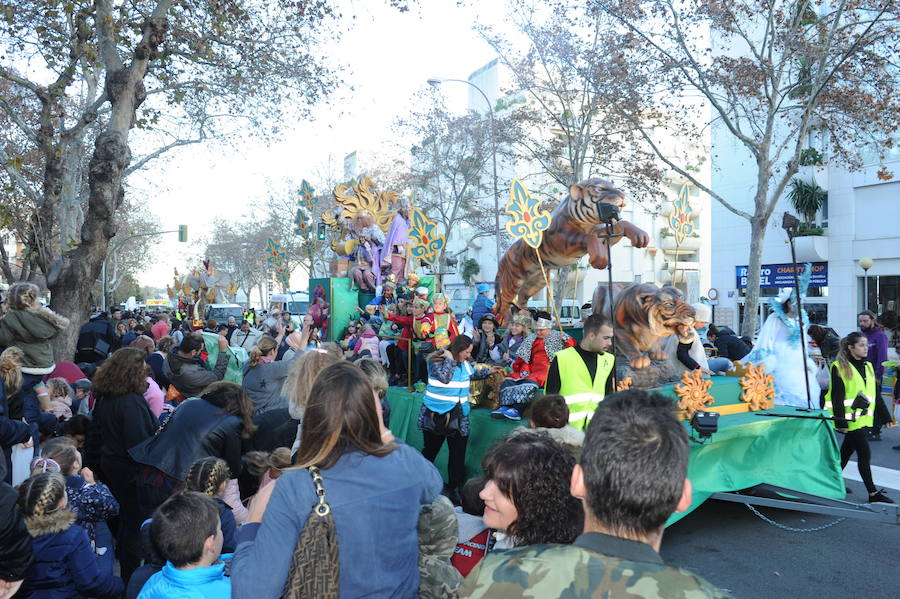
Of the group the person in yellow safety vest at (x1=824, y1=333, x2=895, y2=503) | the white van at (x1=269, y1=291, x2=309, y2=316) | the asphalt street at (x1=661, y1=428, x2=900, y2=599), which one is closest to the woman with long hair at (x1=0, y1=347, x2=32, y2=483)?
the asphalt street at (x1=661, y1=428, x2=900, y2=599)

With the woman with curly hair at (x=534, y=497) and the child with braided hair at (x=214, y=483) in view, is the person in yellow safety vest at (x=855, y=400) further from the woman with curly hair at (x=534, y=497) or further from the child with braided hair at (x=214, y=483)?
the child with braided hair at (x=214, y=483)

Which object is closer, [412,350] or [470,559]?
[470,559]

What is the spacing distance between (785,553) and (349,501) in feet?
15.5

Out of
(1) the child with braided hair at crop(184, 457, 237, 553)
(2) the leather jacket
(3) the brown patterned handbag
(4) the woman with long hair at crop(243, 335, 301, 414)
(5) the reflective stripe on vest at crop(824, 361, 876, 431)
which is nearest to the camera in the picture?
(3) the brown patterned handbag

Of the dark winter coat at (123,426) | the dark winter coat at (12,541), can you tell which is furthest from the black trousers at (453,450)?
the dark winter coat at (12,541)

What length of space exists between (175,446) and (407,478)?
246cm

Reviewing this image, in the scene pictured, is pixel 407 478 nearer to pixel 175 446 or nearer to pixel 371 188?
pixel 175 446

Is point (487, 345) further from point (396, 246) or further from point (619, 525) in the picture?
point (619, 525)

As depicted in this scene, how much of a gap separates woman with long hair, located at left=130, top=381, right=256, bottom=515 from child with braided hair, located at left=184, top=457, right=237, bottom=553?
2.05 feet

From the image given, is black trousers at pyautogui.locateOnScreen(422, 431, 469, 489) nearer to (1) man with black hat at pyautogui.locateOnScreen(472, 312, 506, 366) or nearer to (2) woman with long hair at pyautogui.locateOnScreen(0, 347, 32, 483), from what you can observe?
(1) man with black hat at pyautogui.locateOnScreen(472, 312, 506, 366)

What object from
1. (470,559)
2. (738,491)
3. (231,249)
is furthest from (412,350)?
(231,249)

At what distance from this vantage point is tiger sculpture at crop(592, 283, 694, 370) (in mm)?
6855

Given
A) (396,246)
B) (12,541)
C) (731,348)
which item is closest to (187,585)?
(12,541)

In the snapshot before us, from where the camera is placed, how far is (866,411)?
6230 millimetres
